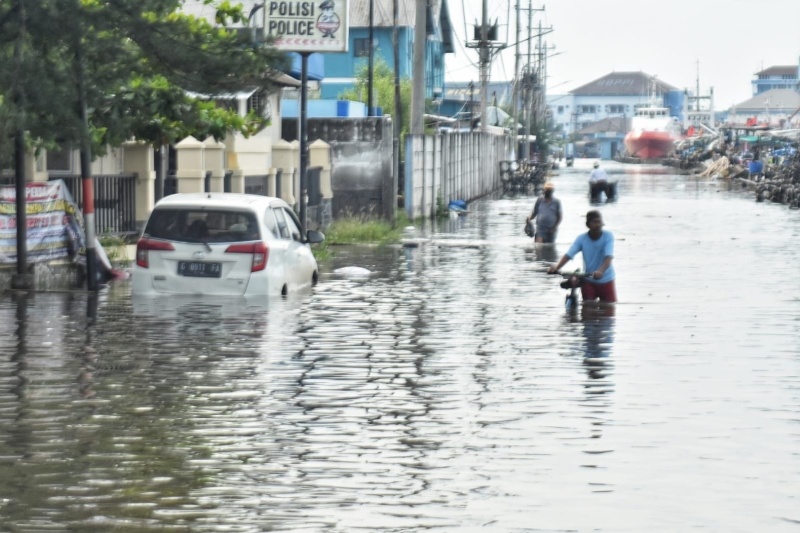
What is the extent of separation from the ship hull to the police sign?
133 meters

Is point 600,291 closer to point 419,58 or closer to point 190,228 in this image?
point 190,228

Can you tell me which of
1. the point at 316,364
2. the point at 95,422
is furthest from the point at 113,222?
the point at 95,422

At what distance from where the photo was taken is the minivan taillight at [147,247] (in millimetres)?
19266

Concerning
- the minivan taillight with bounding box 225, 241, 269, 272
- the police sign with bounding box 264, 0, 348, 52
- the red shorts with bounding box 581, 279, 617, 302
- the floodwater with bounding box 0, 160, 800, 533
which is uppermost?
the police sign with bounding box 264, 0, 348, 52

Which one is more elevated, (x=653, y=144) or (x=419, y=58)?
(x=419, y=58)

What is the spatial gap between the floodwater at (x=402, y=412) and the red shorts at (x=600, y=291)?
54 cm

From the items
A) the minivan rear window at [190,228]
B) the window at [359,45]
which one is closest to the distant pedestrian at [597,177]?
the window at [359,45]

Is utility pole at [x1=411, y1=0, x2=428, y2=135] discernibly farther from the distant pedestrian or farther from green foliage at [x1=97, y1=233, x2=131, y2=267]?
the distant pedestrian

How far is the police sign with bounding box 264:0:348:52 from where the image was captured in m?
30.3

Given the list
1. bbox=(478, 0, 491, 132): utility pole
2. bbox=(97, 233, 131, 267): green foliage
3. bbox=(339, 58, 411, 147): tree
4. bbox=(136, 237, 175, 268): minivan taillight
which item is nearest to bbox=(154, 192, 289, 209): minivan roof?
bbox=(136, 237, 175, 268): minivan taillight

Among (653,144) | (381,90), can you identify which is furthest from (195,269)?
(653,144)

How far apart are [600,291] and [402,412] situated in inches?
329

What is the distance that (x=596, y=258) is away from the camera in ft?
63.0

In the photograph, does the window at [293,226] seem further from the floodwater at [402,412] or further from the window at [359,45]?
the window at [359,45]
